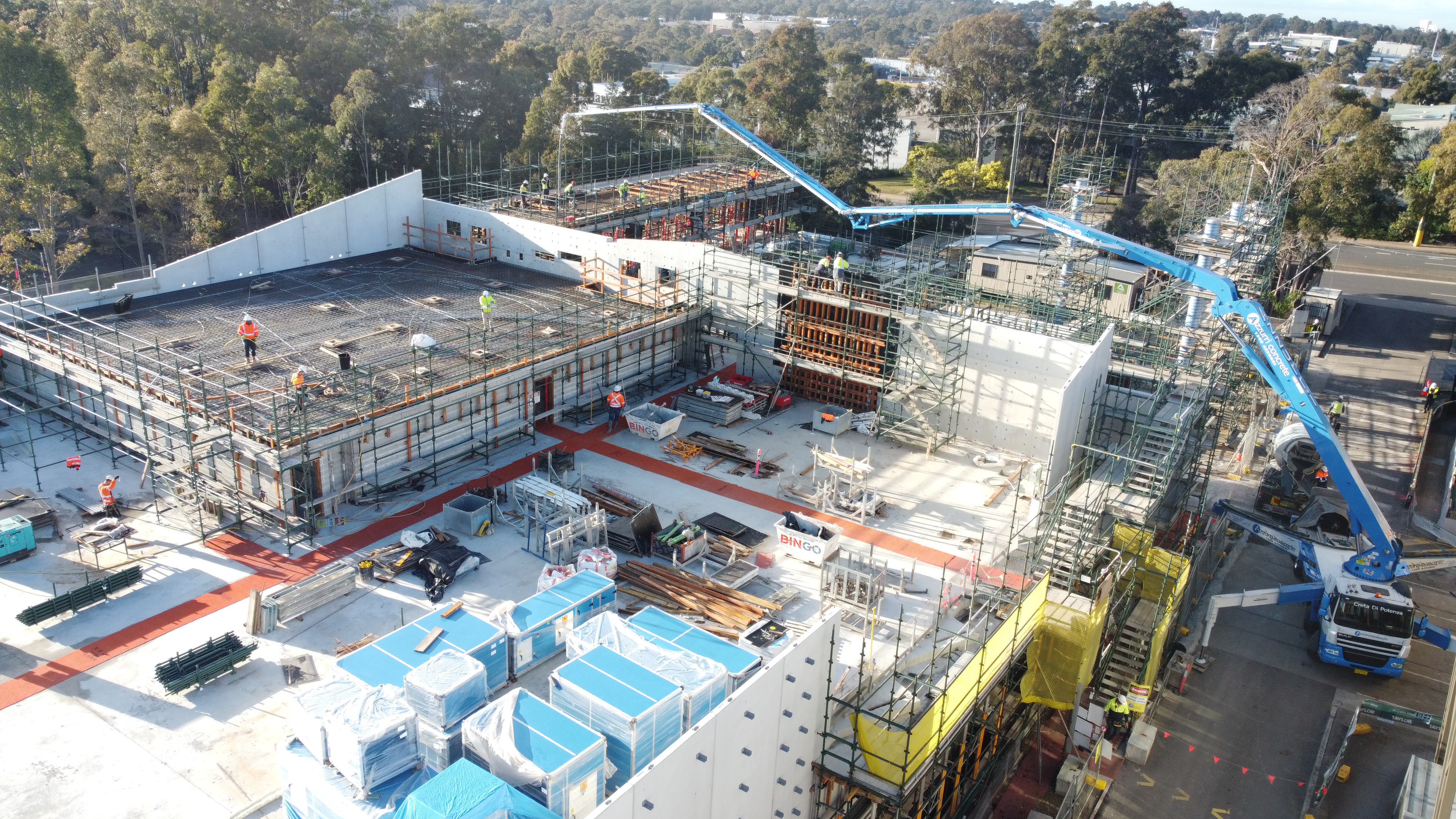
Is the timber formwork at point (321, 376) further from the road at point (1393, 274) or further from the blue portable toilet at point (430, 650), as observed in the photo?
the road at point (1393, 274)

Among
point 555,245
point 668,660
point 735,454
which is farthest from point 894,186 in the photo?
point 668,660

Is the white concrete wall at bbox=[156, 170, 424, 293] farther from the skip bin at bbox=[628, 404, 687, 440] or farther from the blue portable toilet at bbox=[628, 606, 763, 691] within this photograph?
the blue portable toilet at bbox=[628, 606, 763, 691]

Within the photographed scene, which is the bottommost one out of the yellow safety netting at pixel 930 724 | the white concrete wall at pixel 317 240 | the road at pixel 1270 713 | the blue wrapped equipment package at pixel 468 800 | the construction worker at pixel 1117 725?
the road at pixel 1270 713

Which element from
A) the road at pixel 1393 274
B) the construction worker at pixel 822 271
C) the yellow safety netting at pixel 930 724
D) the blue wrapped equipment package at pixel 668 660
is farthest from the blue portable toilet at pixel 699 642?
the road at pixel 1393 274

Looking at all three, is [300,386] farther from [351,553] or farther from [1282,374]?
[1282,374]

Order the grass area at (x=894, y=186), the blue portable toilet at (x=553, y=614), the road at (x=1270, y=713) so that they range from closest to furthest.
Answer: the road at (x=1270, y=713)
the blue portable toilet at (x=553, y=614)
the grass area at (x=894, y=186)
